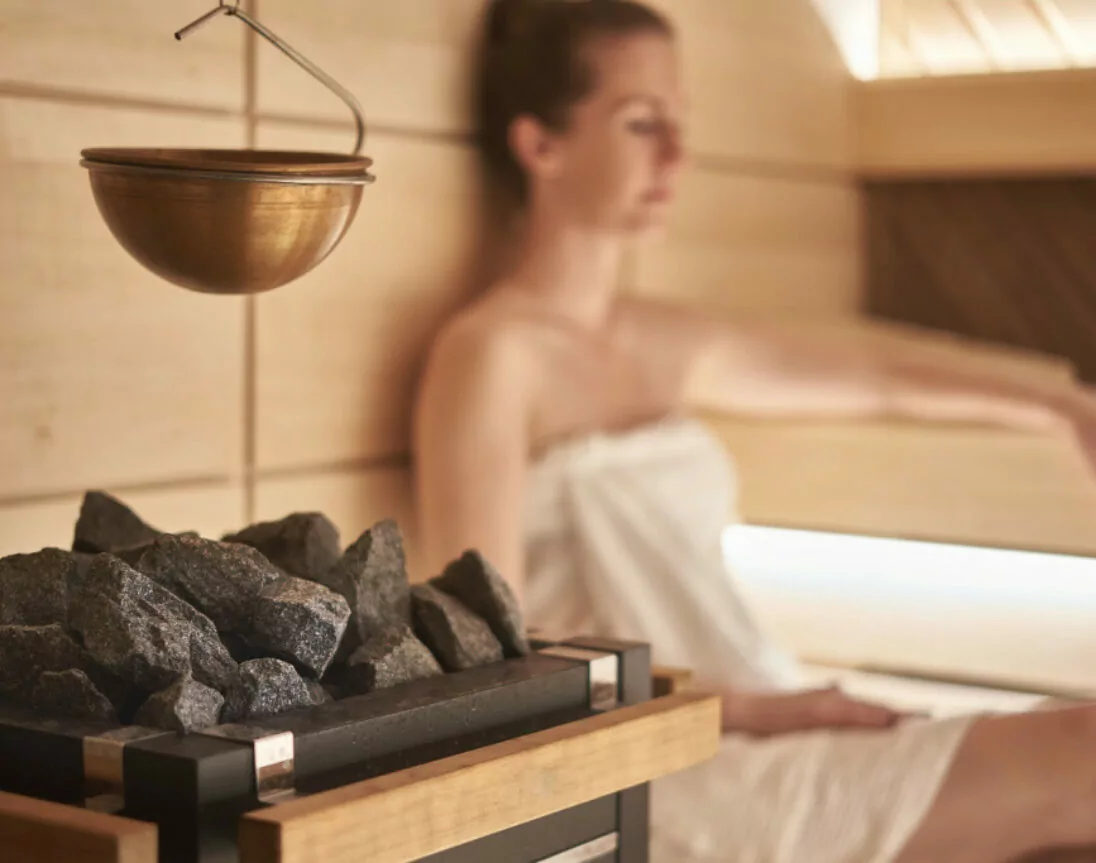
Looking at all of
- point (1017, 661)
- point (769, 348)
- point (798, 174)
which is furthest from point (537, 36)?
point (1017, 661)

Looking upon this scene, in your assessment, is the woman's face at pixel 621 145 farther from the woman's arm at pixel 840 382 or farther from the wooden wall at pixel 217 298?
the woman's arm at pixel 840 382

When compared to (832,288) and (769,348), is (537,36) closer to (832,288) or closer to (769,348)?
(769,348)

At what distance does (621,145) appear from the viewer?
2490 millimetres

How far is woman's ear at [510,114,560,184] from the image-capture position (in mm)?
2486

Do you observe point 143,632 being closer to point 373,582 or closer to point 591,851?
point 373,582

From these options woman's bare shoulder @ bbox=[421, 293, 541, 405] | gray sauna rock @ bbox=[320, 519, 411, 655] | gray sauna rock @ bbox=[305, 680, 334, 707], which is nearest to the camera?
gray sauna rock @ bbox=[305, 680, 334, 707]

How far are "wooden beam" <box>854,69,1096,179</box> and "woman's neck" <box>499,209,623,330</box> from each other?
47.6 inches

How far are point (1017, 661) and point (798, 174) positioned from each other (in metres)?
1.16

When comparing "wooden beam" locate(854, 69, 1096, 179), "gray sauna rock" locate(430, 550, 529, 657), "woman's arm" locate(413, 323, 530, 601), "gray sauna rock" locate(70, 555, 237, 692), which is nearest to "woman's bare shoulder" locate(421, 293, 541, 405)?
"woman's arm" locate(413, 323, 530, 601)

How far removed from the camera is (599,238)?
2525 millimetres

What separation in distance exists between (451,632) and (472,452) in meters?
0.86

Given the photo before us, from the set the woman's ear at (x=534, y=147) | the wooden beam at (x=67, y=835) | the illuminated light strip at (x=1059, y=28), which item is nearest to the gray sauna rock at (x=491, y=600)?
the wooden beam at (x=67, y=835)

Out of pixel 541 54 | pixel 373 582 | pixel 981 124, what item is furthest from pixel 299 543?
pixel 981 124

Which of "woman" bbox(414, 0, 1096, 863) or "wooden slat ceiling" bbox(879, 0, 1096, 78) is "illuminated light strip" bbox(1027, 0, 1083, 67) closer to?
"wooden slat ceiling" bbox(879, 0, 1096, 78)
